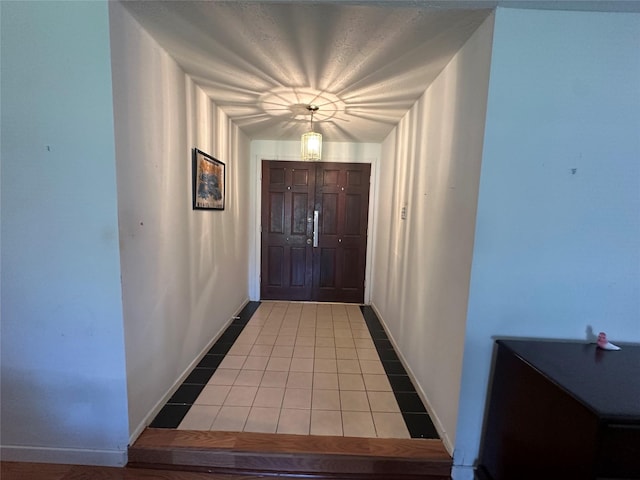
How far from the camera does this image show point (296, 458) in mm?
1396

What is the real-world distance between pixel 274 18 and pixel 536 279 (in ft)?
5.64

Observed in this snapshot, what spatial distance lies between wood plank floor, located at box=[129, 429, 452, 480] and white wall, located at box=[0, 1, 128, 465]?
9.6 inches

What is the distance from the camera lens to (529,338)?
1.29m

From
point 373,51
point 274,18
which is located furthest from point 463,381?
point 274,18

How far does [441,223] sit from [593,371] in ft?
2.90

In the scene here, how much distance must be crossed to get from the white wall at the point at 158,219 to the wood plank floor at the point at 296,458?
0.22m

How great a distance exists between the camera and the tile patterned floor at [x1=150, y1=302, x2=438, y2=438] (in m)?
1.60

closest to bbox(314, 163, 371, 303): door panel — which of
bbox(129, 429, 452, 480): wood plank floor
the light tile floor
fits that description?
the light tile floor

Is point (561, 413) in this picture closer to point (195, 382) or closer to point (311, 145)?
point (195, 382)

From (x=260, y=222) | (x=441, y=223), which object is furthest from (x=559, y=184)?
(x=260, y=222)

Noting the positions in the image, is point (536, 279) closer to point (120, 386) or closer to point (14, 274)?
point (120, 386)

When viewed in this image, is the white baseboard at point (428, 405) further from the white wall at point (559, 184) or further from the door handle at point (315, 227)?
the door handle at point (315, 227)

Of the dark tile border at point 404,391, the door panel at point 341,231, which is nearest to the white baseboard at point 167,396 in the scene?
the dark tile border at point 404,391

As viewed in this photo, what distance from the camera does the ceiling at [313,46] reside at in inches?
48.9
